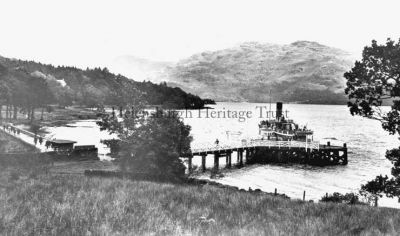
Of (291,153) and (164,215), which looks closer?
(164,215)

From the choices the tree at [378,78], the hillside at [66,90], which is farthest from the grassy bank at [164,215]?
the hillside at [66,90]

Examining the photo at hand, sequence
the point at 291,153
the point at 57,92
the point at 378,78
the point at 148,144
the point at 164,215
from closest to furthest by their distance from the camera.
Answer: the point at 164,215 < the point at 378,78 < the point at 148,144 < the point at 291,153 < the point at 57,92

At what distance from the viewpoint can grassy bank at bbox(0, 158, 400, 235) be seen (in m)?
6.93

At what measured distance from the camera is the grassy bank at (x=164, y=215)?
6926mm

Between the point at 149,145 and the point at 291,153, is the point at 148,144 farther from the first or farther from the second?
the point at 291,153

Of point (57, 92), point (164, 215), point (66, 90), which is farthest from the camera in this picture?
point (66, 90)

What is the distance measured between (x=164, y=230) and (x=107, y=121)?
82.8ft

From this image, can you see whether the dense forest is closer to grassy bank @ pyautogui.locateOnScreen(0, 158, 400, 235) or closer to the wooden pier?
Answer: the wooden pier

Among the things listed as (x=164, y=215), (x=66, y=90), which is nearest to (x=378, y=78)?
(x=164, y=215)

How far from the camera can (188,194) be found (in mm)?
12250

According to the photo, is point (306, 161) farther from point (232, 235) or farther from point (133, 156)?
point (232, 235)

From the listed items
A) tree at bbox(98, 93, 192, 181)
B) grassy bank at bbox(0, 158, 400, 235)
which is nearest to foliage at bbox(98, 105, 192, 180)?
tree at bbox(98, 93, 192, 181)

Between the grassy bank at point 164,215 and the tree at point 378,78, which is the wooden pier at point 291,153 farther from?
the grassy bank at point 164,215

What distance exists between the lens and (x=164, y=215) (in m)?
8.16
